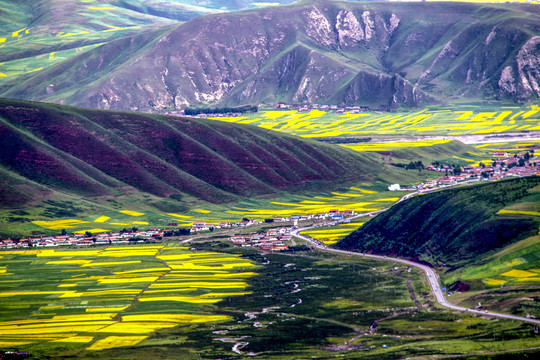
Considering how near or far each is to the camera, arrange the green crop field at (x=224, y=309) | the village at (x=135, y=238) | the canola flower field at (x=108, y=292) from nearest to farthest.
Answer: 1. the green crop field at (x=224, y=309)
2. the canola flower field at (x=108, y=292)
3. the village at (x=135, y=238)

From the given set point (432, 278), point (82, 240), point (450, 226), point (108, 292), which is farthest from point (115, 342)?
point (82, 240)

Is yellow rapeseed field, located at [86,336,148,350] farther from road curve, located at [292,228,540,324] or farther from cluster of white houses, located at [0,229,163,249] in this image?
cluster of white houses, located at [0,229,163,249]

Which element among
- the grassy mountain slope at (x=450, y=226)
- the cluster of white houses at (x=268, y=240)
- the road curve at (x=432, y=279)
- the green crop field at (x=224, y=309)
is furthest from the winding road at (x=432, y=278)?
the cluster of white houses at (x=268, y=240)

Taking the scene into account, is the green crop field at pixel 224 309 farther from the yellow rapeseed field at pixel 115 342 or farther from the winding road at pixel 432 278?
the winding road at pixel 432 278

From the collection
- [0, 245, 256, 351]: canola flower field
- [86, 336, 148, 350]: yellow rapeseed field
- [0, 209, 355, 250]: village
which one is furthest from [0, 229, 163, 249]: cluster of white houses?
[86, 336, 148, 350]: yellow rapeseed field

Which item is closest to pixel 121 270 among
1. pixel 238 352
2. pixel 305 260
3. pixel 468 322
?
pixel 305 260

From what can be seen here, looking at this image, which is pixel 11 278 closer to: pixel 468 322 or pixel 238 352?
pixel 238 352
